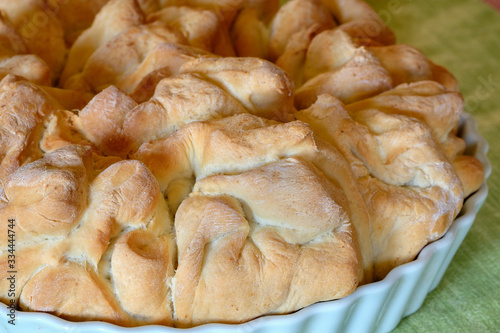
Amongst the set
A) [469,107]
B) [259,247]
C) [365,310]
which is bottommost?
[469,107]

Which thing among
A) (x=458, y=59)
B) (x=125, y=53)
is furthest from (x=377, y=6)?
(x=125, y=53)

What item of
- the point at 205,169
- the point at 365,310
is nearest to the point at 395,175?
the point at 365,310

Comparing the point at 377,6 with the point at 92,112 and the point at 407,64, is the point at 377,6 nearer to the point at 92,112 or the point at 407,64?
the point at 407,64

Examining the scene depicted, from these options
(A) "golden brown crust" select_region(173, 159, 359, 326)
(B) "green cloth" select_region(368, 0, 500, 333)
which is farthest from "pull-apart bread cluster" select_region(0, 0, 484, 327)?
(B) "green cloth" select_region(368, 0, 500, 333)

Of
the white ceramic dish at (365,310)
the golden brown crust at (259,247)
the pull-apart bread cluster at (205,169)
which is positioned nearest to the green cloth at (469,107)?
the white ceramic dish at (365,310)

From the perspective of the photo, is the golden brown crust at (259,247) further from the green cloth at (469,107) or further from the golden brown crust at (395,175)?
the green cloth at (469,107)

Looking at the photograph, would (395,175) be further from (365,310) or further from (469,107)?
(469,107)

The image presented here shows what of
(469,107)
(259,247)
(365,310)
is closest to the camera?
(259,247)
